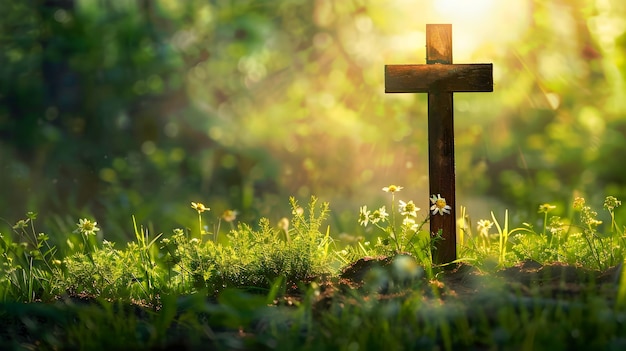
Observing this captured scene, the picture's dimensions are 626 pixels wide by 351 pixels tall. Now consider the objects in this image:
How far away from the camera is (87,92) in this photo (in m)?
7.18

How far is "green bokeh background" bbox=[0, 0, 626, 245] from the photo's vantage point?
7.17m

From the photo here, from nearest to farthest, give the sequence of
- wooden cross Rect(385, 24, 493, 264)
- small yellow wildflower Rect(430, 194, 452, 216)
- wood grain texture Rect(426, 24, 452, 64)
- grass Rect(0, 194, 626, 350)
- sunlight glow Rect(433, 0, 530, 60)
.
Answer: grass Rect(0, 194, 626, 350), small yellow wildflower Rect(430, 194, 452, 216), wooden cross Rect(385, 24, 493, 264), wood grain texture Rect(426, 24, 452, 64), sunlight glow Rect(433, 0, 530, 60)

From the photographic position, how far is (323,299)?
327 centimetres

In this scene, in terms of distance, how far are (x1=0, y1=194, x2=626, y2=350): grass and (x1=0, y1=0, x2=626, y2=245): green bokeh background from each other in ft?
7.90

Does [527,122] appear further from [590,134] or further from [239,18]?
[239,18]

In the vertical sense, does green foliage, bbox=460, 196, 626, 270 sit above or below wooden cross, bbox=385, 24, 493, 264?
below

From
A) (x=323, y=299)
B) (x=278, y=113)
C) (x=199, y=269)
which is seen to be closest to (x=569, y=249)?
(x=323, y=299)

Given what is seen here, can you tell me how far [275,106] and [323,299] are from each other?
4.47m

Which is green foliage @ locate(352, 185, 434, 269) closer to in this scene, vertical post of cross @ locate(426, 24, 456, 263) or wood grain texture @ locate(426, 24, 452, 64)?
vertical post of cross @ locate(426, 24, 456, 263)

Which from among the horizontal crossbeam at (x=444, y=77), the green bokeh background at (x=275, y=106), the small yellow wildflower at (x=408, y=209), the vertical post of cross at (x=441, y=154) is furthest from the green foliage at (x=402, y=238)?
the green bokeh background at (x=275, y=106)

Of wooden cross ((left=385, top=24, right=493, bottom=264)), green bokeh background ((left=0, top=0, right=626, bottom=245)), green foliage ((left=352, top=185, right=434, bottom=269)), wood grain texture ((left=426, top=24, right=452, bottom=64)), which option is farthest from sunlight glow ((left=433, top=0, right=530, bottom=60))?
green foliage ((left=352, top=185, right=434, bottom=269))

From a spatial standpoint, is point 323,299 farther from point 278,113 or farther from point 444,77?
point 278,113

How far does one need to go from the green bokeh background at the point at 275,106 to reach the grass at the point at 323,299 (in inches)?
94.8

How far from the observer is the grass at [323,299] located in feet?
8.72
